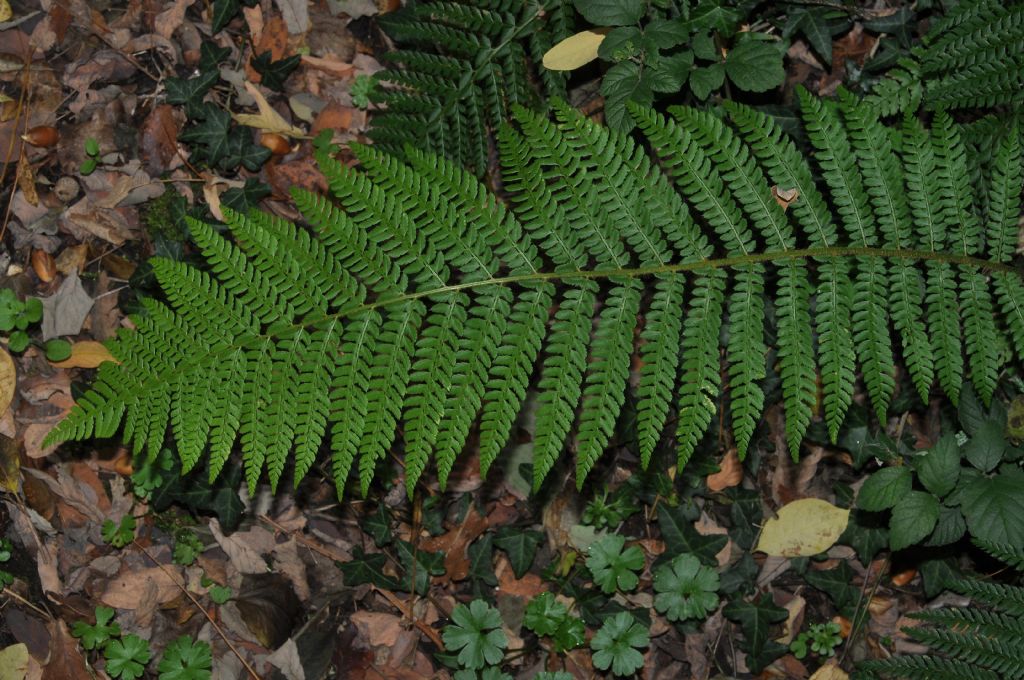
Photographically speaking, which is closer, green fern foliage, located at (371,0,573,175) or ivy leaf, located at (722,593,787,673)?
green fern foliage, located at (371,0,573,175)

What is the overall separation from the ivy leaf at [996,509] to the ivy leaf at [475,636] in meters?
1.89

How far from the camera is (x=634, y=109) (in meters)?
2.81

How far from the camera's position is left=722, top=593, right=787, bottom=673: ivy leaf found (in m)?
3.90

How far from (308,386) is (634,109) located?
1.33 m

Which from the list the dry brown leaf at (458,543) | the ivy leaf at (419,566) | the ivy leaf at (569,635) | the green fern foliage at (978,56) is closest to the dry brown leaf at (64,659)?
the ivy leaf at (419,566)

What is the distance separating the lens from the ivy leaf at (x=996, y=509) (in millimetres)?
3182

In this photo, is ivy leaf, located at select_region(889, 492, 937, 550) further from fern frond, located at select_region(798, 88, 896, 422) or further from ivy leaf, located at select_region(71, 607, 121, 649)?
ivy leaf, located at select_region(71, 607, 121, 649)

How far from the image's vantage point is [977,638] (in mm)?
3025

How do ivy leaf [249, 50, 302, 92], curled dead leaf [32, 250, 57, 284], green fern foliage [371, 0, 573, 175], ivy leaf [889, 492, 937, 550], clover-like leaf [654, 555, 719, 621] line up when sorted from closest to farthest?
1. ivy leaf [889, 492, 937, 550]
2. green fern foliage [371, 0, 573, 175]
3. clover-like leaf [654, 555, 719, 621]
4. curled dead leaf [32, 250, 57, 284]
5. ivy leaf [249, 50, 302, 92]

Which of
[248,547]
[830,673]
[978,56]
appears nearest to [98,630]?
[248,547]

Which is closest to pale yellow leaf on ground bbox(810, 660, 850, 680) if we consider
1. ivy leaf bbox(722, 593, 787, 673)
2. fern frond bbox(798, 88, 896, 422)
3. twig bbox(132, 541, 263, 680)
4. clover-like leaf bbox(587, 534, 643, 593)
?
ivy leaf bbox(722, 593, 787, 673)

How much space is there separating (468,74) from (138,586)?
8.93 ft

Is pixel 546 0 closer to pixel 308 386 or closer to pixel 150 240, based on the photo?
pixel 308 386

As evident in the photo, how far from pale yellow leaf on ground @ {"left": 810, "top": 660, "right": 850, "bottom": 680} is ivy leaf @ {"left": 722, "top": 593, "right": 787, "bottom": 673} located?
16 centimetres
